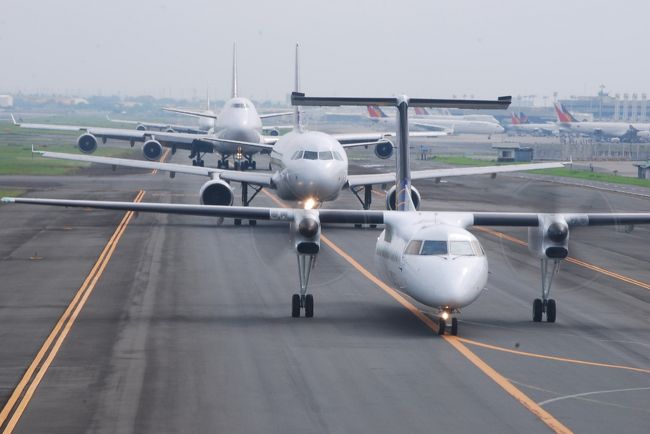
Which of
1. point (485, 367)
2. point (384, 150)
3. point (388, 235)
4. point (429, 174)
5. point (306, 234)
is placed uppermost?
point (306, 234)

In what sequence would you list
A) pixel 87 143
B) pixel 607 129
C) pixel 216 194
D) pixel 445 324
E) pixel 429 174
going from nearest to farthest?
pixel 445 324
pixel 216 194
pixel 429 174
pixel 87 143
pixel 607 129

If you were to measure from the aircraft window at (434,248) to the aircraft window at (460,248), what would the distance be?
161mm

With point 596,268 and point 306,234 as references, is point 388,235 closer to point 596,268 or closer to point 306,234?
point 306,234

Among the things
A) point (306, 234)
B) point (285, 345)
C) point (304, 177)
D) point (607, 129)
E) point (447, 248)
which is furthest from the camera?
point (607, 129)

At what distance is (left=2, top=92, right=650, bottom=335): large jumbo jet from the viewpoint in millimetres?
24438

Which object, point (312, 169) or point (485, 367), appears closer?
point (485, 367)

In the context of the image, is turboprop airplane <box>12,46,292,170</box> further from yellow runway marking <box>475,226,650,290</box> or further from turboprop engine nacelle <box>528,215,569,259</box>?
turboprop engine nacelle <box>528,215,569,259</box>

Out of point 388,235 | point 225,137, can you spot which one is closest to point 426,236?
point 388,235

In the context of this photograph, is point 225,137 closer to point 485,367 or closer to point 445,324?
point 445,324

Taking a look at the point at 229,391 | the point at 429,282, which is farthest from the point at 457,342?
the point at 229,391

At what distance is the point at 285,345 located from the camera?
2452 cm

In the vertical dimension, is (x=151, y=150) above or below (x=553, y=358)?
above

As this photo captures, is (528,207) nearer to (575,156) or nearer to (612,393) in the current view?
(612,393)

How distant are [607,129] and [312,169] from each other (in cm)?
14542
